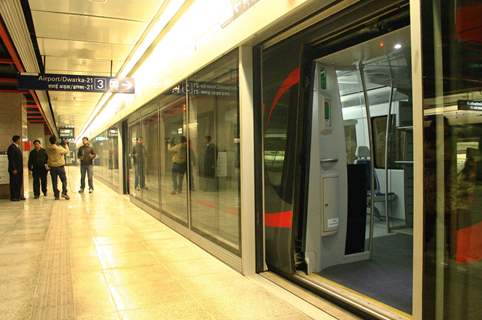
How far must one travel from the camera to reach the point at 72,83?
26.3ft

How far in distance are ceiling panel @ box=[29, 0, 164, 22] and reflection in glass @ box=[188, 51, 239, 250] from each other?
4.11 ft

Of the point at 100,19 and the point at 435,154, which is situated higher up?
the point at 100,19

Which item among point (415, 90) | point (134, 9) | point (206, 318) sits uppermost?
point (134, 9)

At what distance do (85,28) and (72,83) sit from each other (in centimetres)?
242

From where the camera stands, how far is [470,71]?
5.58ft

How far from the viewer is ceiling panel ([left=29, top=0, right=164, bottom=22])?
486cm

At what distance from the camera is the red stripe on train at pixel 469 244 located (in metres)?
1.68

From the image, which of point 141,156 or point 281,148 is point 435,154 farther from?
point 141,156

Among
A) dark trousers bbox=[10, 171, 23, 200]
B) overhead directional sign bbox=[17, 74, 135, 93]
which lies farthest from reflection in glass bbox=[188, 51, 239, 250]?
dark trousers bbox=[10, 171, 23, 200]

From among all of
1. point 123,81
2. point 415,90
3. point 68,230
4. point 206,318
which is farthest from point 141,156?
point 415,90

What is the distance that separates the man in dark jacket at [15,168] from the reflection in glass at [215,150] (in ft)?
20.1

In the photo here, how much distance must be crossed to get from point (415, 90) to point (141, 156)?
6.93 metres

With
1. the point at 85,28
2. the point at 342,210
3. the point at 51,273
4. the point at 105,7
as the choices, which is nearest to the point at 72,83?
the point at 85,28

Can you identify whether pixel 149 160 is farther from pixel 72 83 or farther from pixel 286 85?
pixel 286 85
